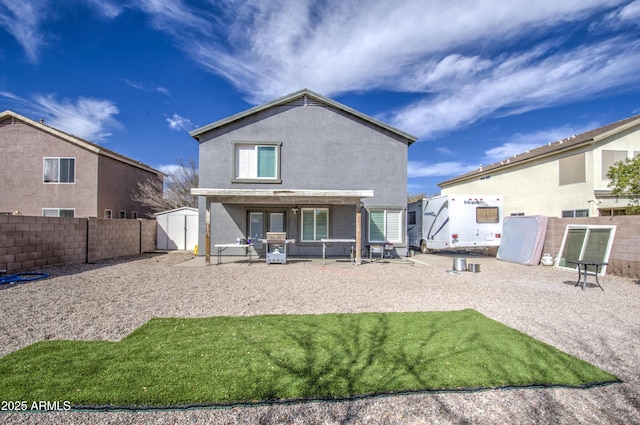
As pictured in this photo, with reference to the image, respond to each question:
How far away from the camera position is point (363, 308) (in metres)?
5.80

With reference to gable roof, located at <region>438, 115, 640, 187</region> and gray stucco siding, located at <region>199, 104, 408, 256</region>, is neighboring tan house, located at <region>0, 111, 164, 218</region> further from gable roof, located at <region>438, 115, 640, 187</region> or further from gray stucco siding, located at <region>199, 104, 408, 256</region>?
gable roof, located at <region>438, 115, 640, 187</region>

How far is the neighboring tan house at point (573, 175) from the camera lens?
14.4 meters

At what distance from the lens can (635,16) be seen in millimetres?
9734

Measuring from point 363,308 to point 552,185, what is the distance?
17.0 m

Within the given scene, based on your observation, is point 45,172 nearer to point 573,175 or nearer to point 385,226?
point 385,226

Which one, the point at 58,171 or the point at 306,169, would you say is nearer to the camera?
the point at 306,169

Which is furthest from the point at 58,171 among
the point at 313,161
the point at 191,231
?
the point at 313,161

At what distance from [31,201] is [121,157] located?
201 inches

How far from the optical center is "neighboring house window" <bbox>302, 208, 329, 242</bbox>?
13.7 meters

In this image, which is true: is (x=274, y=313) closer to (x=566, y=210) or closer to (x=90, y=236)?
(x=90, y=236)

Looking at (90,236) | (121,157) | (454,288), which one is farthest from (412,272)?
(121,157)

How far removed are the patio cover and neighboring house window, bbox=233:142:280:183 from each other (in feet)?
6.75

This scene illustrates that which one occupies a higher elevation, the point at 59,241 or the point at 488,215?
the point at 488,215

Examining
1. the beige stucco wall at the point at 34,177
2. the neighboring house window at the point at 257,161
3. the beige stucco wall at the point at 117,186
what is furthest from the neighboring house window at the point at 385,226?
the beige stucco wall at the point at 34,177
